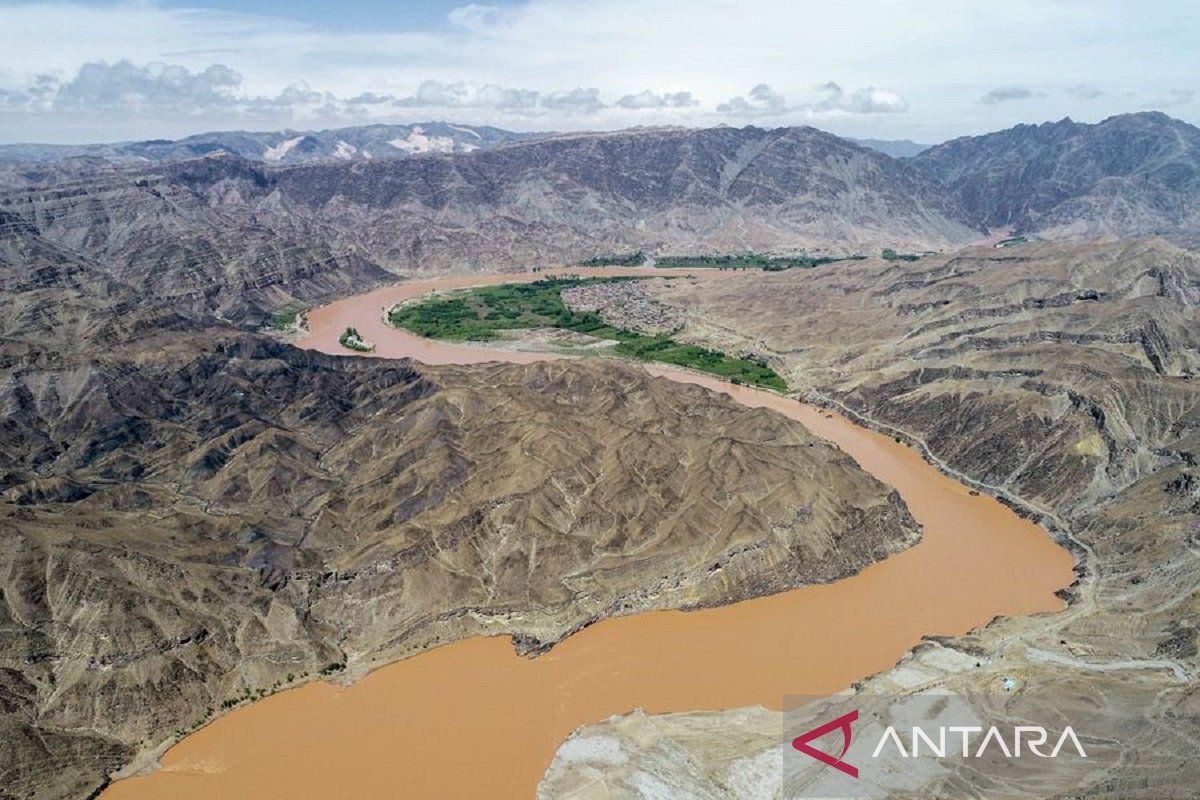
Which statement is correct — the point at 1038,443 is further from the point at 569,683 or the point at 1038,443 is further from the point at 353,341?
the point at 353,341

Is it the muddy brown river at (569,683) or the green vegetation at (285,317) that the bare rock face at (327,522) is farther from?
the green vegetation at (285,317)

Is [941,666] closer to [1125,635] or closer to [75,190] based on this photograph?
[1125,635]

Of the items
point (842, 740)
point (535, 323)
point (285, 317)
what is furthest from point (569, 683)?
point (285, 317)

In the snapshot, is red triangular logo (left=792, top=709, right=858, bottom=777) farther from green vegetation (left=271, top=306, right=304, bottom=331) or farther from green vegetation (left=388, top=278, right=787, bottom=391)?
green vegetation (left=271, top=306, right=304, bottom=331)

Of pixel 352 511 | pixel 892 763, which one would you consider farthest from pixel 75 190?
pixel 892 763

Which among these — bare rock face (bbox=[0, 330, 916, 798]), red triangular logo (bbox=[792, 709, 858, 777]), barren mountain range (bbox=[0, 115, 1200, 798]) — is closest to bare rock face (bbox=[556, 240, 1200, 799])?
barren mountain range (bbox=[0, 115, 1200, 798])

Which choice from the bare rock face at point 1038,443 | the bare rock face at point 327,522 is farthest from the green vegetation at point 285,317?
the bare rock face at point 1038,443
